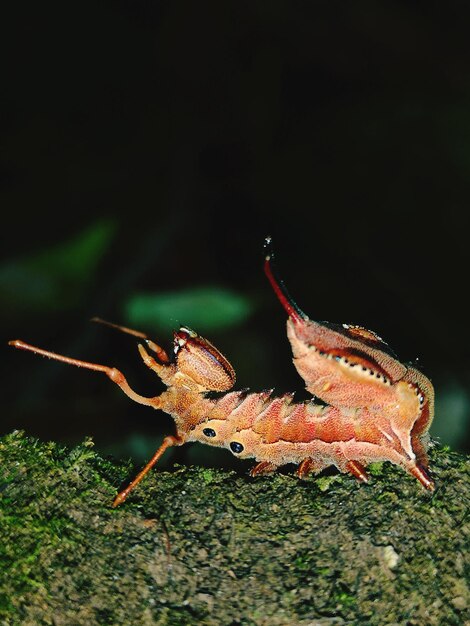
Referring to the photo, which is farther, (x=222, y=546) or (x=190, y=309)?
(x=190, y=309)

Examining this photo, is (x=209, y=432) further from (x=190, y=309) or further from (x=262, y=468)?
(x=190, y=309)

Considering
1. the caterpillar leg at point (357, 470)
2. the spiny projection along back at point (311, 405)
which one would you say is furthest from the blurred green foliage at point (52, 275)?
the caterpillar leg at point (357, 470)

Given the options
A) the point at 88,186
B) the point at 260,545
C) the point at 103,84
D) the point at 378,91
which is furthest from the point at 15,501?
the point at 378,91

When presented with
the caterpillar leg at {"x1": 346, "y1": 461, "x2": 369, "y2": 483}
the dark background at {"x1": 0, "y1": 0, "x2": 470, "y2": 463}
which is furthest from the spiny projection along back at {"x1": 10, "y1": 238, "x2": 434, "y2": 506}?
the dark background at {"x1": 0, "y1": 0, "x2": 470, "y2": 463}

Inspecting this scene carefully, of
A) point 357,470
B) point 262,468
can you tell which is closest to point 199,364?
point 262,468

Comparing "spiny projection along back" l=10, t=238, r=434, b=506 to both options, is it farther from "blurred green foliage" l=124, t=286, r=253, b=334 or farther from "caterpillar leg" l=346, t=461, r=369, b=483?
"blurred green foliage" l=124, t=286, r=253, b=334

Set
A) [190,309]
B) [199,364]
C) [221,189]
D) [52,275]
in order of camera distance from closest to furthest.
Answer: [199,364]
[52,275]
[190,309]
[221,189]

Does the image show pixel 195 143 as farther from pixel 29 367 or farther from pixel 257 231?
pixel 29 367
